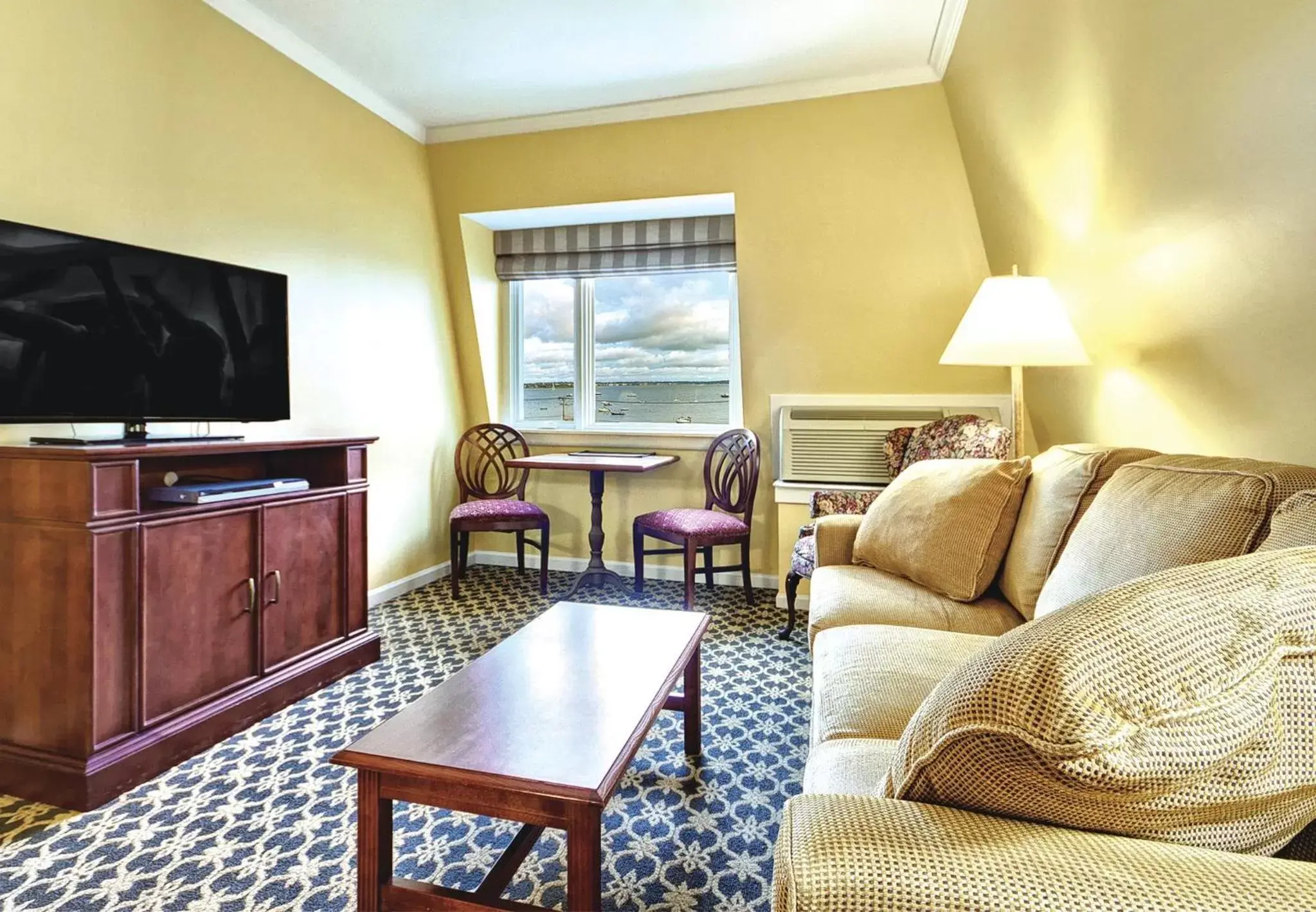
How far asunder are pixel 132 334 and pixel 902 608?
2.48 metres

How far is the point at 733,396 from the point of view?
4176mm

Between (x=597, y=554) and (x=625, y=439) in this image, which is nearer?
(x=597, y=554)

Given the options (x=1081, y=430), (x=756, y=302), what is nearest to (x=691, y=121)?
(x=756, y=302)

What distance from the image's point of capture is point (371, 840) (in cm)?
118

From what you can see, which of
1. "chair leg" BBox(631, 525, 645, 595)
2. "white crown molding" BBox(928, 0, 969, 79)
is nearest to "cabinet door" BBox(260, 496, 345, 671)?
"chair leg" BBox(631, 525, 645, 595)

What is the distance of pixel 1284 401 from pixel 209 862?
103 inches

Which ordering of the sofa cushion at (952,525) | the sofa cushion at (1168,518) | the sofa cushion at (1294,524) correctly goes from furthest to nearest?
the sofa cushion at (952,525)
the sofa cushion at (1168,518)
the sofa cushion at (1294,524)

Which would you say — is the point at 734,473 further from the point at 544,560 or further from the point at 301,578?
the point at 301,578

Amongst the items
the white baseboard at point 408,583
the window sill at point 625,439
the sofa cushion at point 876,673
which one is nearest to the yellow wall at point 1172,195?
the sofa cushion at point 876,673

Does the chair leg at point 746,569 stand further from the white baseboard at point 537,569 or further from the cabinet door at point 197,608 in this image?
the cabinet door at point 197,608

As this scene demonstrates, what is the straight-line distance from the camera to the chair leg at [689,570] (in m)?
3.29

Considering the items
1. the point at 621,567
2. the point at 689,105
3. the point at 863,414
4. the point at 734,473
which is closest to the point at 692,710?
the point at 734,473

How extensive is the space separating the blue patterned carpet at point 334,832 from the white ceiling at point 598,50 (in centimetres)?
267

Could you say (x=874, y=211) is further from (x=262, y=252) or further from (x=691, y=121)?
(x=262, y=252)
